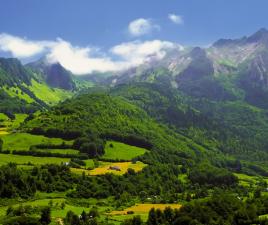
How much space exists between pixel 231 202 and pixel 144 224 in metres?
37.2

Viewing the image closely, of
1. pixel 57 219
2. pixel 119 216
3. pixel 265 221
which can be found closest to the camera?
pixel 265 221

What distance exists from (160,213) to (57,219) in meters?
38.7

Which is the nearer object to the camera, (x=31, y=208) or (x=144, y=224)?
(x=144, y=224)

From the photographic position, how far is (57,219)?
179375 mm

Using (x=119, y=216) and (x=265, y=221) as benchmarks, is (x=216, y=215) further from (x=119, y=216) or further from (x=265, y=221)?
(x=119, y=216)

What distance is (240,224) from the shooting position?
168 m

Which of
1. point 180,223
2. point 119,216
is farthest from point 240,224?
point 119,216

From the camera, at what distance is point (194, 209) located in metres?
174

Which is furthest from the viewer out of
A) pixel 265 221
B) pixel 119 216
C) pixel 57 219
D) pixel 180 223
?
pixel 119 216

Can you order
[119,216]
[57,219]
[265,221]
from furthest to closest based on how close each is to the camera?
[119,216] → [57,219] → [265,221]

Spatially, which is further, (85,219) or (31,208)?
(31,208)

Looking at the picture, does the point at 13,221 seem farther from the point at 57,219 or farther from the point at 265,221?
the point at 265,221

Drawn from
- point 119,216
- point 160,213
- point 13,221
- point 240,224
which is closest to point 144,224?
point 160,213

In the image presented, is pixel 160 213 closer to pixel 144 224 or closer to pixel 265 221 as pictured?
pixel 144 224
